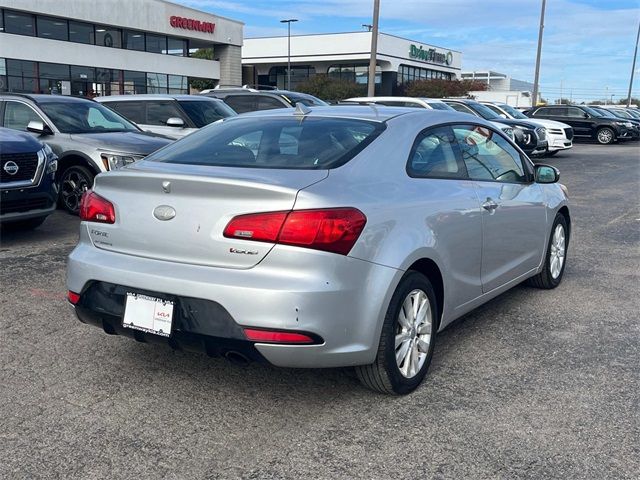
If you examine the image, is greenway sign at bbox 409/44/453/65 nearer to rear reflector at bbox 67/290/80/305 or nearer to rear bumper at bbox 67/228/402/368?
rear reflector at bbox 67/290/80/305

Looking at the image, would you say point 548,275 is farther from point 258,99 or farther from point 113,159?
point 258,99

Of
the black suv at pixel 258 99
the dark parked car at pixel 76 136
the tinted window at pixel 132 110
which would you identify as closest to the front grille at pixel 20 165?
the dark parked car at pixel 76 136

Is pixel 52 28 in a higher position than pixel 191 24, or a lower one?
lower

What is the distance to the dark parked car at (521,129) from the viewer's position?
61.7 feet

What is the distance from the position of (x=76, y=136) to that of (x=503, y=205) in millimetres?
6300

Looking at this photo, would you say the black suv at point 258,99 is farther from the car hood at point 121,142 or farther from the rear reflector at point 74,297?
the rear reflector at point 74,297

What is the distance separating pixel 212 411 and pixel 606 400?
2140mm

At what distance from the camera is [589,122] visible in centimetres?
3017

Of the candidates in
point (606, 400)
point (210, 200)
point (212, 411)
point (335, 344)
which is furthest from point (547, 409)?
point (210, 200)

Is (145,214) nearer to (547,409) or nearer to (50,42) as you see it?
(547,409)

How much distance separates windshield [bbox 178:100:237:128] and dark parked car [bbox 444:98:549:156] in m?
8.64

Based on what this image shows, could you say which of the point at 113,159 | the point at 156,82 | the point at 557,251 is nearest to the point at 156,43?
the point at 156,82

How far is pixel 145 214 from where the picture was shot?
3623 millimetres

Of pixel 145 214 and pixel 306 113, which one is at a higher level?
pixel 306 113
